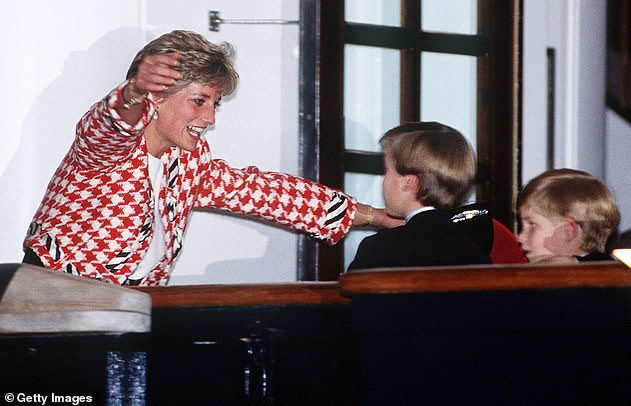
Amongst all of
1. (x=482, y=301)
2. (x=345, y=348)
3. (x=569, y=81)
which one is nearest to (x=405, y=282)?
(x=482, y=301)

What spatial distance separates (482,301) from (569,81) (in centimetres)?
275

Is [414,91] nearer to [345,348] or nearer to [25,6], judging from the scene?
[25,6]

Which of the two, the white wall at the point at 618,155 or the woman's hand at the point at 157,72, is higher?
the woman's hand at the point at 157,72

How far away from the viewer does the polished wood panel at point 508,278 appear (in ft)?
3.32

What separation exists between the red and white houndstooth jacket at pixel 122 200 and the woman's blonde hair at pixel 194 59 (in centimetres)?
16

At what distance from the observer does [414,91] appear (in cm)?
284

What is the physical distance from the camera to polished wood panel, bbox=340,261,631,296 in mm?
1012

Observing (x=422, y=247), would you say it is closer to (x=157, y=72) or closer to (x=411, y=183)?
(x=411, y=183)

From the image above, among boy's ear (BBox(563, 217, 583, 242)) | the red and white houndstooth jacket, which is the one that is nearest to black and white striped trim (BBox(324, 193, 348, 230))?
the red and white houndstooth jacket

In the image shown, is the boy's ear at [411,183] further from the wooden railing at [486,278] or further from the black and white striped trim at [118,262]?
the wooden railing at [486,278]

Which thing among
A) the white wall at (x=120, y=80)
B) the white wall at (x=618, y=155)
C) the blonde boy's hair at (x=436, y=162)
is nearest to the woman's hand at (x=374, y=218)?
the blonde boy's hair at (x=436, y=162)

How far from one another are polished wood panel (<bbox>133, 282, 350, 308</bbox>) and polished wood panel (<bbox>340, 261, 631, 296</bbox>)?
0.75 feet

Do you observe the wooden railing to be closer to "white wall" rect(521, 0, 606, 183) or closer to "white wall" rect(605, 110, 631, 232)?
"white wall" rect(521, 0, 606, 183)

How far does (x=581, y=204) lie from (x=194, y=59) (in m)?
0.93
